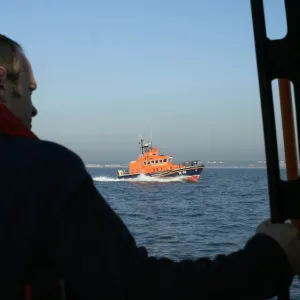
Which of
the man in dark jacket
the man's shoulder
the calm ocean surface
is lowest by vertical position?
the calm ocean surface

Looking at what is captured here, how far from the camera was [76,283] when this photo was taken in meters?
1.03

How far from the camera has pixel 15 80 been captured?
3.82 ft

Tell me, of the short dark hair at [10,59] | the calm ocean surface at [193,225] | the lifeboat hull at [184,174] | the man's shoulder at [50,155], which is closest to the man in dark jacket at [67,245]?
the man's shoulder at [50,155]

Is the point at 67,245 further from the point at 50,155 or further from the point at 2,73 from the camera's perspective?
the point at 2,73

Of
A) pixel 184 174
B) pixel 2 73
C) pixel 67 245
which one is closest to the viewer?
pixel 67 245

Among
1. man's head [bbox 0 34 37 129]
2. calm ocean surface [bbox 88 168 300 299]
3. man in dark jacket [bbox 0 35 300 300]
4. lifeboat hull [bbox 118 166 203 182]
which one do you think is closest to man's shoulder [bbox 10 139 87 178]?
man in dark jacket [bbox 0 35 300 300]

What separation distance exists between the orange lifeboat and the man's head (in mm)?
74348

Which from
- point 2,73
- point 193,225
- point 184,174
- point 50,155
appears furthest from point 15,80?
point 184,174

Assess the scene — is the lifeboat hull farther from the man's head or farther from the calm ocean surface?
the man's head

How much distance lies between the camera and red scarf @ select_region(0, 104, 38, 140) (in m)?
1.08

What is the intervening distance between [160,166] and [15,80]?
254 feet

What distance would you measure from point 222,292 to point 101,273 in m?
0.25

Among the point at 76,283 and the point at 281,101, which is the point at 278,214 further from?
the point at 76,283

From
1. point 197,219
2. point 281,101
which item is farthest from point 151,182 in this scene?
point 281,101
